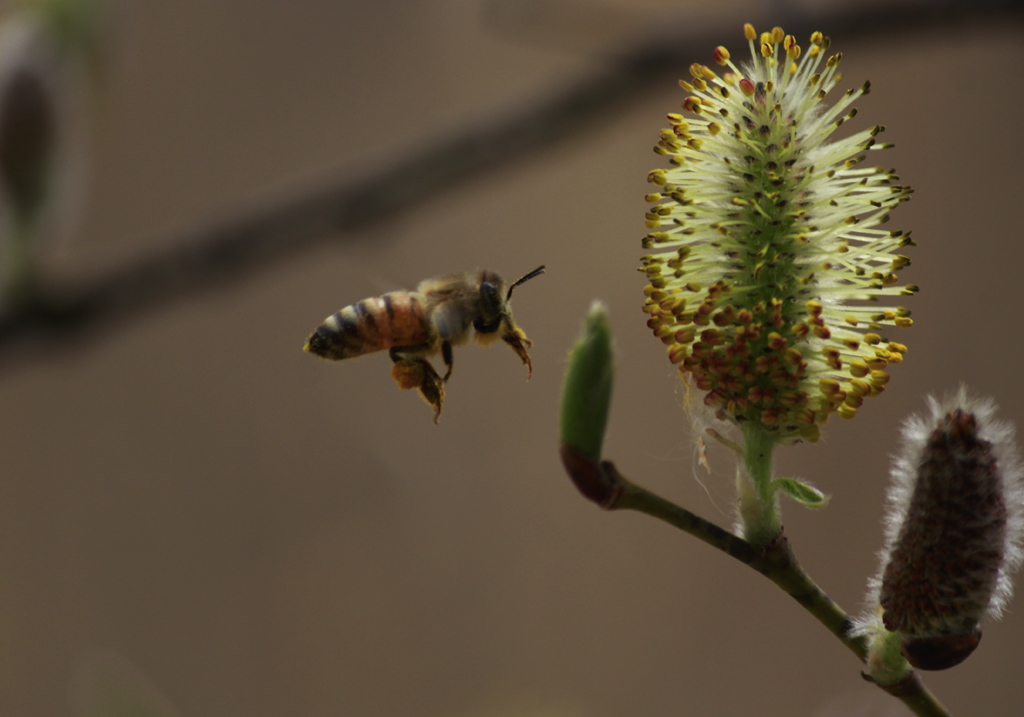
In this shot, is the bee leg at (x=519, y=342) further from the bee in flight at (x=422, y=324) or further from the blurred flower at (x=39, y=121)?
the blurred flower at (x=39, y=121)

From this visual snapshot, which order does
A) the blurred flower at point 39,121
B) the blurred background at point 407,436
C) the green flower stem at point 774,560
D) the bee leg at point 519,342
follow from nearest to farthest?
1. the green flower stem at point 774,560
2. the bee leg at point 519,342
3. the blurred flower at point 39,121
4. the blurred background at point 407,436

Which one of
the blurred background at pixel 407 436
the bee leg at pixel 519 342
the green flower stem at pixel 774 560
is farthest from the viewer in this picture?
the blurred background at pixel 407 436

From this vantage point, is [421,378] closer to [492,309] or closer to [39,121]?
[492,309]

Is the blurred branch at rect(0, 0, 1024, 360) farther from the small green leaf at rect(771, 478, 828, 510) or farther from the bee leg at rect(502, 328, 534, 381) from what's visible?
the small green leaf at rect(771, 478, 828, 510)

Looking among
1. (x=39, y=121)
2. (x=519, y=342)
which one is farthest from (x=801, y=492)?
(x=39, y=121)

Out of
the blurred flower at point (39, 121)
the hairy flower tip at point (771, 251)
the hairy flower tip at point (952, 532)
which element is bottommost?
the hairy flower tip at point (952, 532)

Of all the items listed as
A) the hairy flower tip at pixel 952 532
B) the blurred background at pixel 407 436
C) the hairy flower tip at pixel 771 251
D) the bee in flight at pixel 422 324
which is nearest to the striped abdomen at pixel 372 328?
the bee in flight at pixel 422 324

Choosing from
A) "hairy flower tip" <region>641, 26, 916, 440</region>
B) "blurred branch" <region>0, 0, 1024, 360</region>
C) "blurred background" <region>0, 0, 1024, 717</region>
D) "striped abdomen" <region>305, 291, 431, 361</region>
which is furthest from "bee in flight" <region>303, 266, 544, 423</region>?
"blurred background" <region>0, 0, 1024, 717</region>
